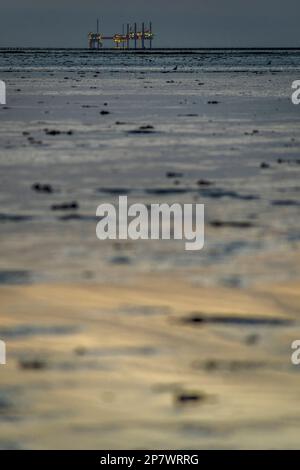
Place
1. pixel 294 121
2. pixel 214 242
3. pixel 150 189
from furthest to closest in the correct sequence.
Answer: pixel 294 121 → pixel 150 189 → pixel 214 242

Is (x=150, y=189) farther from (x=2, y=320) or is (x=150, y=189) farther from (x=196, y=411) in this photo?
(x=196, y=411)

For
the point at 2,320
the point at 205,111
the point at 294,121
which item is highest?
the point at 205,111

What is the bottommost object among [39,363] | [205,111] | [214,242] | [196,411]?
[196,411]

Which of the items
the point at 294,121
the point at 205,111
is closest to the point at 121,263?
the point at 294,121

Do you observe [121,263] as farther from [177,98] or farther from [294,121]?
[177,98]

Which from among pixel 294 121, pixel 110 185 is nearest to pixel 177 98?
pixel 294 121

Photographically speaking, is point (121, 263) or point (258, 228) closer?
point (121, 263)

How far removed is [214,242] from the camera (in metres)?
17.6

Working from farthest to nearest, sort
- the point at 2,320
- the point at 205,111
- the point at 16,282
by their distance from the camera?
the point at 205,111 → the point at 16,282 → the point at 2,320

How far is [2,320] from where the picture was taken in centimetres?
1278

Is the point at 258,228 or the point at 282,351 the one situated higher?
the point at 258,228

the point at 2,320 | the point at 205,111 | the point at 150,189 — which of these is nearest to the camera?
the point at 2,320
